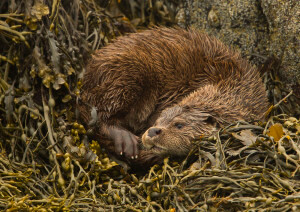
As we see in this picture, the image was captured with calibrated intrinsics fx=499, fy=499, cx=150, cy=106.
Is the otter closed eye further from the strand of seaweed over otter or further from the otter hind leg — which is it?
the otter hind leg

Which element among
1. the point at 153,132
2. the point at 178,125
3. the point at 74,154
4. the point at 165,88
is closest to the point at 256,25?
the point at 165,88

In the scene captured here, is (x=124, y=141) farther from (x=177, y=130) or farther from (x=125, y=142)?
(x=177, y=130)

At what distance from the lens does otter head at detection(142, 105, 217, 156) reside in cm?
336

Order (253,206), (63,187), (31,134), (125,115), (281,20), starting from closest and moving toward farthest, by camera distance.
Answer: (253,206) → (63,187) → (31,134) → (125,115) → (281,20)

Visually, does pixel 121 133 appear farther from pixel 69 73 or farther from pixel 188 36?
pixel 188 36

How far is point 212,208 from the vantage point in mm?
2729

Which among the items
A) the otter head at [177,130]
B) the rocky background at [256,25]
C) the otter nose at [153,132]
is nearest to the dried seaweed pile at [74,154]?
the otter head at [177,130]

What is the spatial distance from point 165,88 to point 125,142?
61 centimetres

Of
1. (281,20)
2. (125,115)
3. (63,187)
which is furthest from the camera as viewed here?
(281,20)

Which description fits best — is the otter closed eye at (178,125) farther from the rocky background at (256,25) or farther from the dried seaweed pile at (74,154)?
the rocky background at (256,25)

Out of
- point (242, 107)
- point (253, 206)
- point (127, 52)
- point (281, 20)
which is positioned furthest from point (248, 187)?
point (281, 20)

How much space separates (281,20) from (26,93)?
2.15 m

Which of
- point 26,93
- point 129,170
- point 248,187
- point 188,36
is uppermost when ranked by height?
point 188,36

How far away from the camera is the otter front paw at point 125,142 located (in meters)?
3.56
